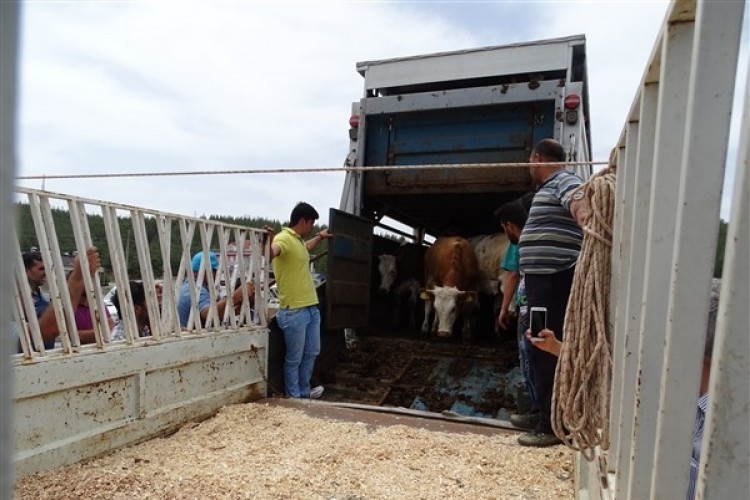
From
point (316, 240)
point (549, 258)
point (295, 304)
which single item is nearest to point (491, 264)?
point (316, 240)

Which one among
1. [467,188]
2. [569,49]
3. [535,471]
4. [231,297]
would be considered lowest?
[535,471]

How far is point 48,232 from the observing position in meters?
2.48

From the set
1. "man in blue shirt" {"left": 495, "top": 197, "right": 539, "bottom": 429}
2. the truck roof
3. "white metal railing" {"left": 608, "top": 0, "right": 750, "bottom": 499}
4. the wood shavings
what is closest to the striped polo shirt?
"man in blue shirt" {"left": 495, "top": 197, "right": 539, "bottom": 429}

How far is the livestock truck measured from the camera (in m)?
4.86

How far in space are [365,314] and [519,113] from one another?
2680 mm

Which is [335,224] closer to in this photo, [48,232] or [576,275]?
[48,232]

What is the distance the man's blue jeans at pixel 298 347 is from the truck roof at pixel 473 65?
276 cm

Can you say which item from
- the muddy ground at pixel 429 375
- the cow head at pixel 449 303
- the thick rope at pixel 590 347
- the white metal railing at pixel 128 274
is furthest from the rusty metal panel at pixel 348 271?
the thick rope at pixel 590 347

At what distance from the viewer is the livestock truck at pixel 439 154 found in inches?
191

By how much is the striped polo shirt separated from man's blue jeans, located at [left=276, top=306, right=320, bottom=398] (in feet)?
7.26

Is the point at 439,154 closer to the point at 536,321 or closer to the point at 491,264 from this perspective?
the point at 491,264

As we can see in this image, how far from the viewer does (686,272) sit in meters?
0.89

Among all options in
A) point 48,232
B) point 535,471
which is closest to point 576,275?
point 535,471

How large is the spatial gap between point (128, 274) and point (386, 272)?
166 inches
